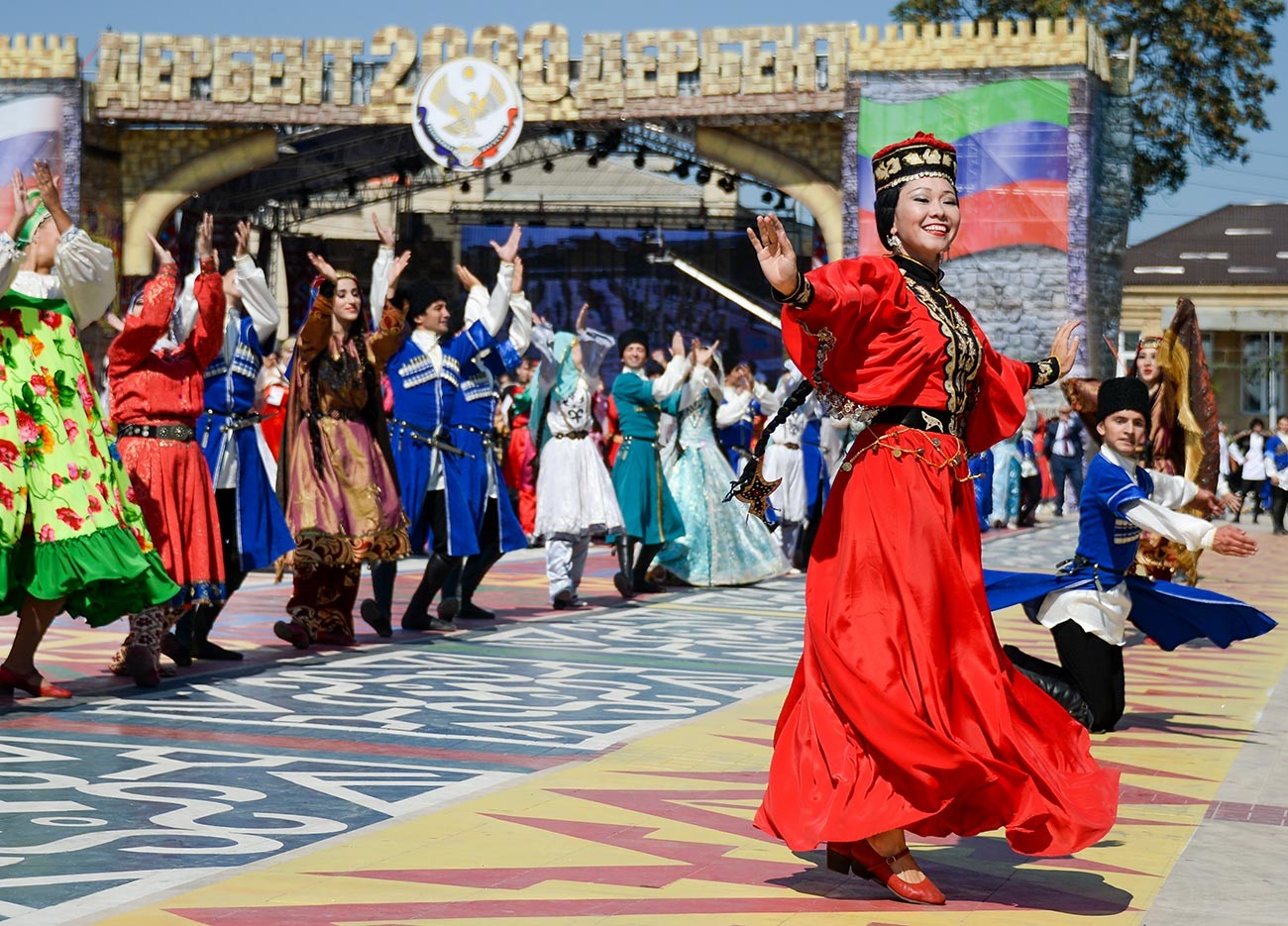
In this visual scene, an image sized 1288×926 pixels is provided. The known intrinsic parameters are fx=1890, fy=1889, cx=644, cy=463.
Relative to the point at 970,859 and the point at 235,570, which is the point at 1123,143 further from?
the point at 970,859

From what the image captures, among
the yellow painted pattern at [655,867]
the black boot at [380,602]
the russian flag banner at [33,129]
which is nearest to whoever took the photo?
the yellow painted pattern at [655,867]

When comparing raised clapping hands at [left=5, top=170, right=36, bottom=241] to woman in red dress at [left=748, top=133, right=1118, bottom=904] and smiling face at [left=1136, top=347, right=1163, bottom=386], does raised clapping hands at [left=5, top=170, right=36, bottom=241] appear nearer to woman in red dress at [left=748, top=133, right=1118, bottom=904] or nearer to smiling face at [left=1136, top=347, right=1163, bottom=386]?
woman in red dress at [left=748, top=133, right=1118, bottom=904]

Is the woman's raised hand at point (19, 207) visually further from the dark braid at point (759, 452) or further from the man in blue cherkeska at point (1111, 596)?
the man in blue cherkeska at point (1111, 596)

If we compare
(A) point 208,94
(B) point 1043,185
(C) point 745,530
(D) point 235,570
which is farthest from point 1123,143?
(D) point 235,570

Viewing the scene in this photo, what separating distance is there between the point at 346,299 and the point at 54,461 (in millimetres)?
2084

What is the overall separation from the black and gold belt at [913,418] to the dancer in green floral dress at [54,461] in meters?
3.38

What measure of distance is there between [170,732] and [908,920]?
10.4 ft

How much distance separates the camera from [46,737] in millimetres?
6141

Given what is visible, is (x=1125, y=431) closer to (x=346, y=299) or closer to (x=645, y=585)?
Result: (x=346, y=299)

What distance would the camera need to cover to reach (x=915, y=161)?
457 centimetres

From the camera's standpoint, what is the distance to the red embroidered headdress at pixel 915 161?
4562mm

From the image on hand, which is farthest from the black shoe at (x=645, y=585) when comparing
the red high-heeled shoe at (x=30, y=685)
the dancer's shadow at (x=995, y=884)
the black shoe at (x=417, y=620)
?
the dancer's shadow at (x=995, y=884)

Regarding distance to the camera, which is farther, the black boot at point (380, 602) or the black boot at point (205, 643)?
the black boot at point (380, 602)

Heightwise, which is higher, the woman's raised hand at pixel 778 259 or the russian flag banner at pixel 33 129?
the russian flag banner at pixel 33 129
